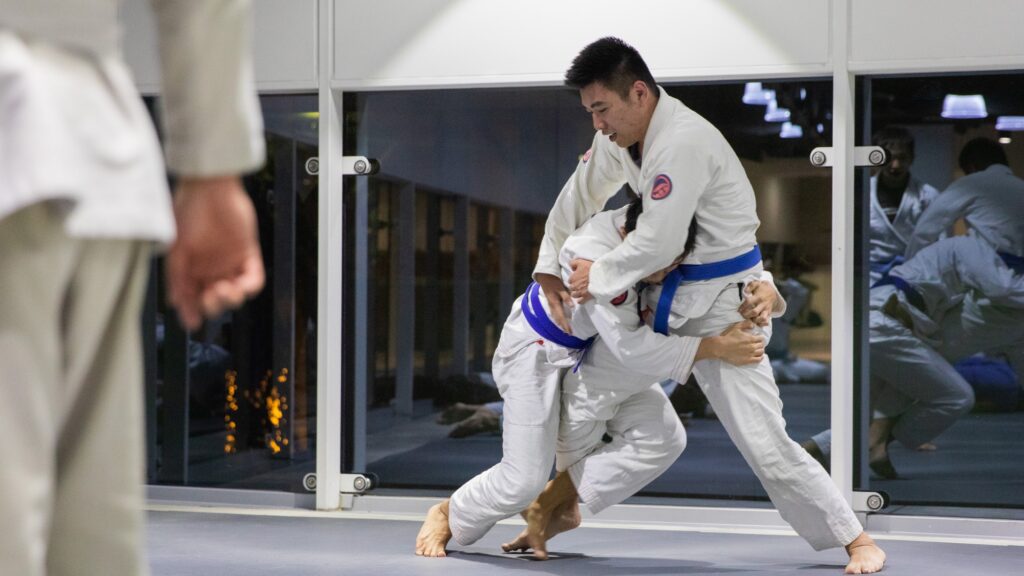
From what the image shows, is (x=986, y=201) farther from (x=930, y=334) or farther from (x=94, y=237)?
(x=94, y=237)

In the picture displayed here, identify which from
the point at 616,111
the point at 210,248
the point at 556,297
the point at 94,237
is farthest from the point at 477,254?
the point at 94,237

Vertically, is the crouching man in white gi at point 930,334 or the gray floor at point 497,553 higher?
the crouching man in white gi at point 930,334

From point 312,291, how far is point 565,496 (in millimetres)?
1518

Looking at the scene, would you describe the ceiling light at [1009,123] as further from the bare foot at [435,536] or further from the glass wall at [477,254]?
the bare foot at [435,536]

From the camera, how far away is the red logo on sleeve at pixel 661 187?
3.19 m

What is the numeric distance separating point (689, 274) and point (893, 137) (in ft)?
4.27

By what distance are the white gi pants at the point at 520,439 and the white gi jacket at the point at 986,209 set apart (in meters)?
1.54

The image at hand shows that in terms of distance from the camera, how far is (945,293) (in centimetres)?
426

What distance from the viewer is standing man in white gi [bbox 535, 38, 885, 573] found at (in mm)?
3207

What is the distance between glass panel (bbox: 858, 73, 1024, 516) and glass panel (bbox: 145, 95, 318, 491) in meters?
2.03

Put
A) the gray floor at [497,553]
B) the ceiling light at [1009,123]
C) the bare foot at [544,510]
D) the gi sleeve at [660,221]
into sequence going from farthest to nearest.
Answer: the ceiling light at [1009,123] → the bare foot at [544,510] → the gray floor at [497,553] → the gi sleeve at [660,221]

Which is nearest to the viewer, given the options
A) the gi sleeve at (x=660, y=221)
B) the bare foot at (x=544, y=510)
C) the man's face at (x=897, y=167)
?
the gi sleeve at (x=660, y=221)

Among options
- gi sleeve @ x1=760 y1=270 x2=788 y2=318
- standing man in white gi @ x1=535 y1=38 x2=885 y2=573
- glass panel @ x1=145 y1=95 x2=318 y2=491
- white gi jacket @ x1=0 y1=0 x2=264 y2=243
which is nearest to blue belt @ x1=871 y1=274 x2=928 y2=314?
gi sleeve @ x1=760 y1=270 x2=788 y2=318

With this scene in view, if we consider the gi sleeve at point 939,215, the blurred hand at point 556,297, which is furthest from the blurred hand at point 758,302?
the gi sleeve at point 939,215
